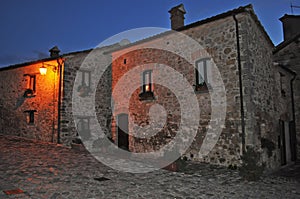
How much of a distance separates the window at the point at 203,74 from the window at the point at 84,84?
6153mm

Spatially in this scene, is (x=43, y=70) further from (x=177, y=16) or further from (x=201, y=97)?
(x=201, y=97)

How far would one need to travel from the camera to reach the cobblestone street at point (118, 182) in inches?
185

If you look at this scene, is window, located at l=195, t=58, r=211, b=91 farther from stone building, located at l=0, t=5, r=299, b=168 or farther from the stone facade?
the stone facade

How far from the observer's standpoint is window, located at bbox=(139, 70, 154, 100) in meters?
10.0

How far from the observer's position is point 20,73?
44.0ft

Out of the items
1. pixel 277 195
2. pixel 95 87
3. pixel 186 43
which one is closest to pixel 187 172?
pixel 277 195

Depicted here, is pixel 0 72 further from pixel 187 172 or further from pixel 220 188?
pixel 220 188

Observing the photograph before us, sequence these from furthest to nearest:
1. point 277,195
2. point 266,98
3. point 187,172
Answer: point 266,98, point 187,172, point 277,195

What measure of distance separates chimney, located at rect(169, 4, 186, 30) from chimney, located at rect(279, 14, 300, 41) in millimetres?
7499

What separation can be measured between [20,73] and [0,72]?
2.52 m

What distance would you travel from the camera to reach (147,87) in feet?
34.0

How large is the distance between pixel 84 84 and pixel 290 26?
12.7 meters

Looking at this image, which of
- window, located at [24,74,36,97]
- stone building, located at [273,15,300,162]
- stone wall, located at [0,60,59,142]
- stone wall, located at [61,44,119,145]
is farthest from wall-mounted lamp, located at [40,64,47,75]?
stone building, located at [273,15,300,162]

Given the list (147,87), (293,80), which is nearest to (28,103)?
(147,87)
